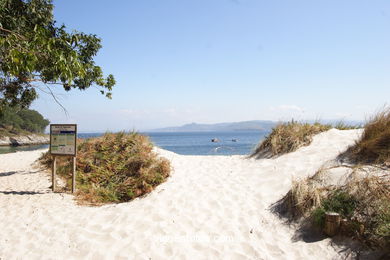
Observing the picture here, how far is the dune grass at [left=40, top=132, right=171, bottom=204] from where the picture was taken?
7.05 m

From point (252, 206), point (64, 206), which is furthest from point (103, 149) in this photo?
point (252, 206)

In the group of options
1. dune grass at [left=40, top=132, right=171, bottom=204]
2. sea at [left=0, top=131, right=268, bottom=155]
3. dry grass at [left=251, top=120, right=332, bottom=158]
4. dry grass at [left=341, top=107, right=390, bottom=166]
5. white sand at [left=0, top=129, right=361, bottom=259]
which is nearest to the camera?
white sand at [left=0, top=129, right=361, bottom=259]

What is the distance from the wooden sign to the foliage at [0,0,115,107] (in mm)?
1260

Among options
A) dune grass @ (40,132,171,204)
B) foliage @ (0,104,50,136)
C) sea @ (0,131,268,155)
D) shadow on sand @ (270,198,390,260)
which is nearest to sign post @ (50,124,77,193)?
dune grass @ (40,132,171,204)

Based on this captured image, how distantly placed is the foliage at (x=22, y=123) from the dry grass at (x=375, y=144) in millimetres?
71484

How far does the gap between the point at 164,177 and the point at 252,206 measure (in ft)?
10.8

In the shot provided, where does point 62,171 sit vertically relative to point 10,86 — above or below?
below

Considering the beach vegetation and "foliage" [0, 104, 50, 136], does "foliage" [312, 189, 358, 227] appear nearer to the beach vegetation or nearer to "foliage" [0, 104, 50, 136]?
the beach vegetation

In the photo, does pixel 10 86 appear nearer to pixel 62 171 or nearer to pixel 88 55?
pixel 88 55

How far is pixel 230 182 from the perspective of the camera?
7090 millimetres

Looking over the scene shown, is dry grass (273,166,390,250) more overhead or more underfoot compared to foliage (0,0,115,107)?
more underfoot

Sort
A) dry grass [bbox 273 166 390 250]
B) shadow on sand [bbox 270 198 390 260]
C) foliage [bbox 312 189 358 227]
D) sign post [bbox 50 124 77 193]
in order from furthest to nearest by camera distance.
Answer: sign post [bbox 50 124 77 193] → foliage [bbox 312 189 358 227] → dry grass [bbox 273 166 390 250] → shadow on sand [bbox 270 198 390 260]

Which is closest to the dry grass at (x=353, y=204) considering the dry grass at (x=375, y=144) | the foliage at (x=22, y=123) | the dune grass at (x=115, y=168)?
the dry grass at (x=375, y=144)

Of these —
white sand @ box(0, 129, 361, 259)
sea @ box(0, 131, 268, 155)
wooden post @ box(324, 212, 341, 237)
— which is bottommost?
sea @ box(0, 131, 268, 155)
